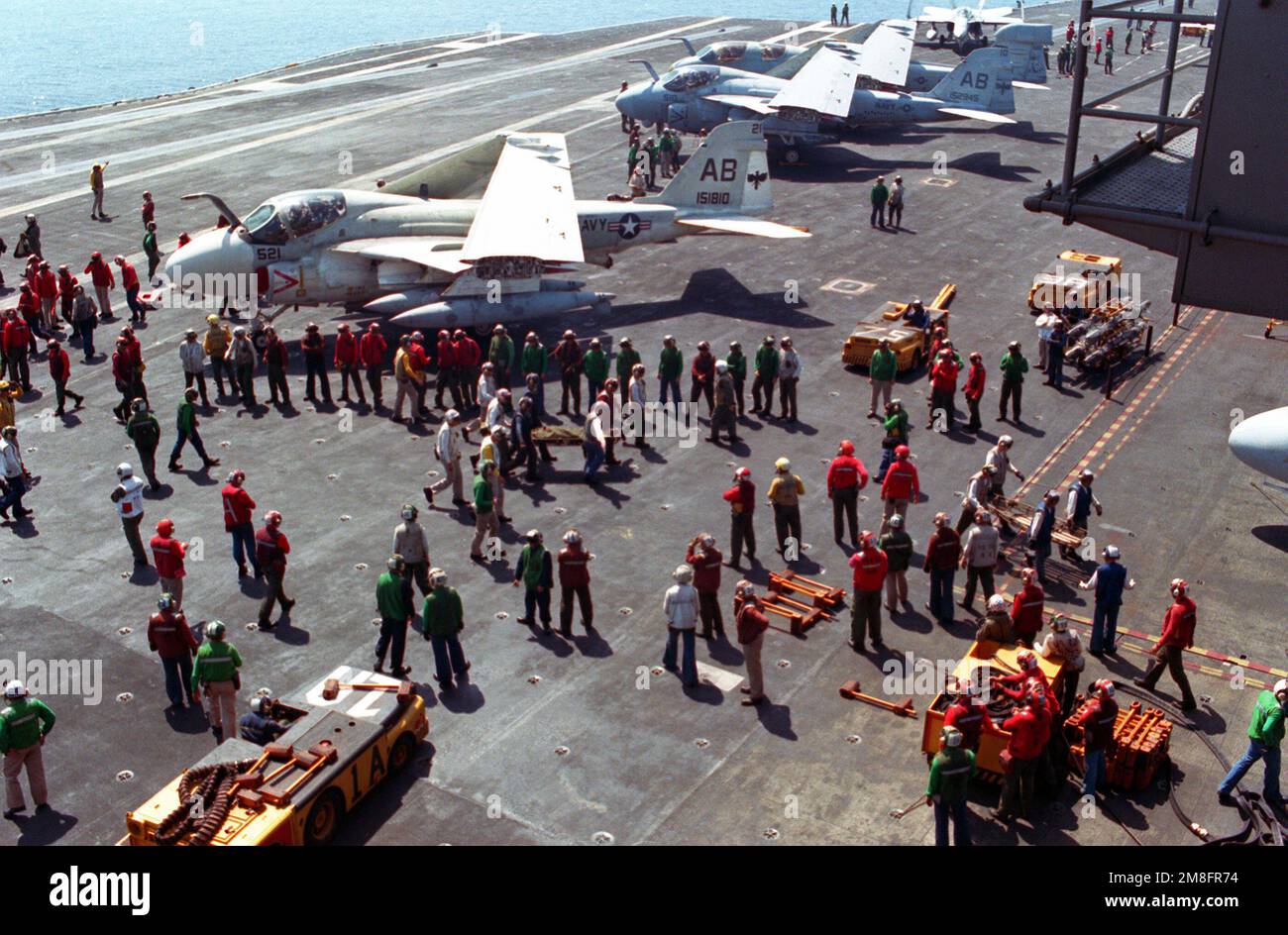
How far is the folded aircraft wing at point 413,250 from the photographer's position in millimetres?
27547

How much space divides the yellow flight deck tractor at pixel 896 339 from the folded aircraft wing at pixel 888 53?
19.5 meters

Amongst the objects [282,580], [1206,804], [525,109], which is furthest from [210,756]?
[525,109]

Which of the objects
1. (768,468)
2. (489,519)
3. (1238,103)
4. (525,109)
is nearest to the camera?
(1238,103)

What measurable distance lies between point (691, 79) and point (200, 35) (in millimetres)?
83827

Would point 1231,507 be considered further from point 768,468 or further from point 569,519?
point 569,519

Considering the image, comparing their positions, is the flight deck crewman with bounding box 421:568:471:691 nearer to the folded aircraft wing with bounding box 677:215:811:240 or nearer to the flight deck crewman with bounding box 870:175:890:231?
the folded aircraft wing with bounding box 677:215:811:240

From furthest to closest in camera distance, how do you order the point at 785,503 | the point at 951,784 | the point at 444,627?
the point at 785,503 < the point at 444,627 < the point at 951,784

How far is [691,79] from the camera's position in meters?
45.1

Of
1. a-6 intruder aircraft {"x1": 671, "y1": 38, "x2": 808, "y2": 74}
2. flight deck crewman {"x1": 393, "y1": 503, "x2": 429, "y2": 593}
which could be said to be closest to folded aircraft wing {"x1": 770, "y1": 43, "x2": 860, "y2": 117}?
a-6 intruder aircraft {"x1": 671, "y1": 38, "x2": 808, "y2": 74}

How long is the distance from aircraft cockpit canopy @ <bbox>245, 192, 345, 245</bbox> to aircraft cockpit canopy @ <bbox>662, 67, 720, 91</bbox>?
786 inches

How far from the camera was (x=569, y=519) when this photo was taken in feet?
68.0

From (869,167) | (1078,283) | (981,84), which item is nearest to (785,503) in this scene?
(1078,283)

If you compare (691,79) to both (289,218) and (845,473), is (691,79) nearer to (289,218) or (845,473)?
(289,218)
